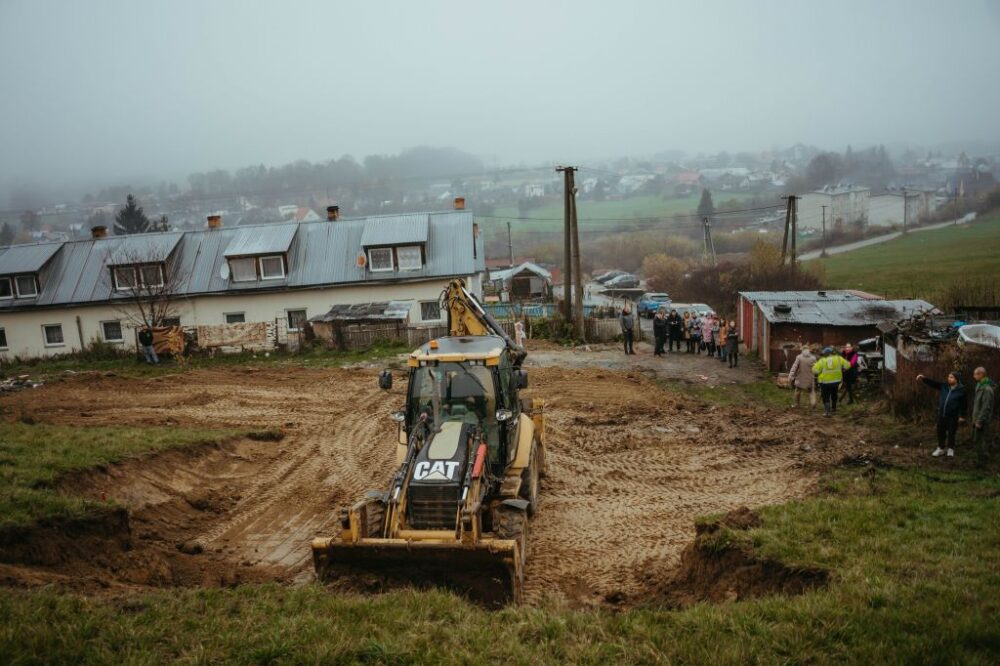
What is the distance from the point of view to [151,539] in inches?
412

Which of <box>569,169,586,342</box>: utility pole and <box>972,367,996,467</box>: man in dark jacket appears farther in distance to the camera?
<box>569,169,586,342</box>: utility pole

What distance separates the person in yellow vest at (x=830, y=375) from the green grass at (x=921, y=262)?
16.9 m

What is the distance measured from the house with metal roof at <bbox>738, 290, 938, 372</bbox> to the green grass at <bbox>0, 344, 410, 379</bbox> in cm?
1301

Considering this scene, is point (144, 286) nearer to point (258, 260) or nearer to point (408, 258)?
point (258, 260)

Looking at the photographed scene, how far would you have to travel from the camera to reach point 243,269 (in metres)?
31.9

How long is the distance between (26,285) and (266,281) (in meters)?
11.0

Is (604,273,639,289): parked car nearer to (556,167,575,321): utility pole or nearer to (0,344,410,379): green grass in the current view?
(556,167,575,321): utility pole

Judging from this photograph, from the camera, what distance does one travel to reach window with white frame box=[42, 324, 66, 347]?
31828 millimetres

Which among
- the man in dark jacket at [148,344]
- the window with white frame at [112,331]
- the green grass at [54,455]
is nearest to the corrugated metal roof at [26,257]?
the window with white frame at [112,331]

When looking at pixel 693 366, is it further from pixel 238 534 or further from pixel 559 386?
pixel 238 534

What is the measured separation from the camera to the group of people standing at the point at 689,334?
80.0 feet

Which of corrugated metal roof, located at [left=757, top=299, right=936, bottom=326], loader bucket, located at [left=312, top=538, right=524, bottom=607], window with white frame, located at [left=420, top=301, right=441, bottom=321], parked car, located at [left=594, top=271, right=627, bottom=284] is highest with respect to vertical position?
corrugated metal roof, located at [left=757, top=299, right=936, bottom=326]

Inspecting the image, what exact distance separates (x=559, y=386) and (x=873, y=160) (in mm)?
166056

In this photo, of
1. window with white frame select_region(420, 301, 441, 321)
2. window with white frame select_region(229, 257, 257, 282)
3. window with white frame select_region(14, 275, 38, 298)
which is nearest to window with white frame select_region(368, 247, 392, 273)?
window with white frame select_region(420, 301, 441, 321)
